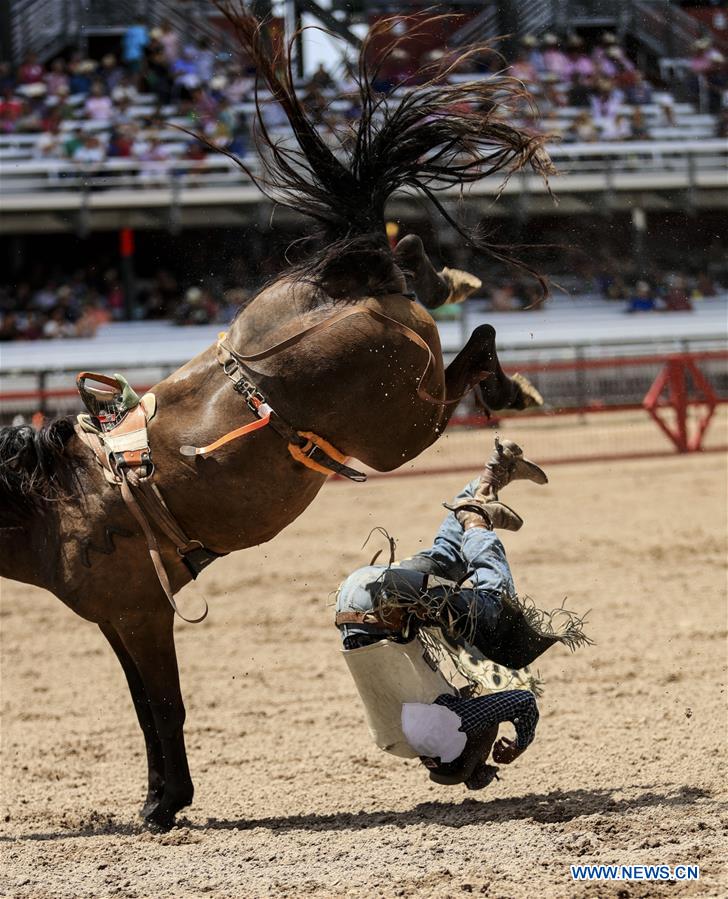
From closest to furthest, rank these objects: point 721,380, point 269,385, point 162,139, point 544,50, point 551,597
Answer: point 269,385 → point 551,597 → point 721,380 → point 544,50 → point 162,139

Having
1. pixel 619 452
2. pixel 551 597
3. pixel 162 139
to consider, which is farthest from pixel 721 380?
pixel 162 139

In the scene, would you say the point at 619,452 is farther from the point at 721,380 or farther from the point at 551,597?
the point at 551,597

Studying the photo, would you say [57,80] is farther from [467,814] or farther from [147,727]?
[467,814]

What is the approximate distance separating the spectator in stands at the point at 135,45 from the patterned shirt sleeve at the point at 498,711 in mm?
18974

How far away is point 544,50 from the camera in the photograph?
56.3 feet

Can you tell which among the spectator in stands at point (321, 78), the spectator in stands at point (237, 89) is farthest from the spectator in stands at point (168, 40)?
the spectator in stands at point (321, 78)

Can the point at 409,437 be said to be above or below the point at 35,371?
above

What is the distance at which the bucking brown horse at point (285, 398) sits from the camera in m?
3.58

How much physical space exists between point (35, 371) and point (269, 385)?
38.9 ft

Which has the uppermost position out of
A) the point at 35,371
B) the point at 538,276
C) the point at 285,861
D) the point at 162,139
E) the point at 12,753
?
the point at 538,276

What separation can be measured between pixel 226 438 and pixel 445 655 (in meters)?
1.03

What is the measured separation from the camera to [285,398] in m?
3.60

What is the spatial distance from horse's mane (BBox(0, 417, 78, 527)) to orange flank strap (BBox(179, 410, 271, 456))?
18.7 inches

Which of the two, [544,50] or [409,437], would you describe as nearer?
[409,437]
